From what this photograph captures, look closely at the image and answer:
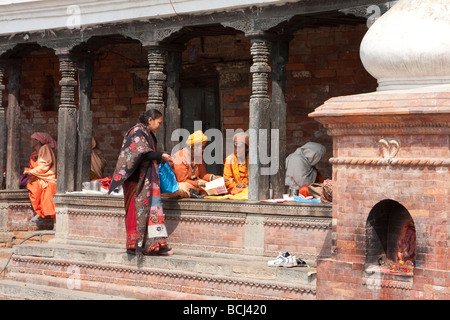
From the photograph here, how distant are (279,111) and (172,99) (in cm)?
169

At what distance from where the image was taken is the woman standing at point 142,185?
9.58 m

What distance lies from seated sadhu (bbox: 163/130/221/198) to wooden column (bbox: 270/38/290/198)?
1027 mm

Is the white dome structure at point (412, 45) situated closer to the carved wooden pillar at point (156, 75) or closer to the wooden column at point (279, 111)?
the wooden column at point (279, 111)

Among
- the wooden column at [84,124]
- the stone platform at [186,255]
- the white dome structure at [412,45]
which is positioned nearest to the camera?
the white dome structure at [412,45]

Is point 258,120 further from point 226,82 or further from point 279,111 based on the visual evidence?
point 226,82

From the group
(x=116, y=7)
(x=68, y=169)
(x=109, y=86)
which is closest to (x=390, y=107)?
(x=116, y=7)

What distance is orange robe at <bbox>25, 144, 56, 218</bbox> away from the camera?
41.6 feet

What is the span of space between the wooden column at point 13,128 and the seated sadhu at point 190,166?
337 centimetres

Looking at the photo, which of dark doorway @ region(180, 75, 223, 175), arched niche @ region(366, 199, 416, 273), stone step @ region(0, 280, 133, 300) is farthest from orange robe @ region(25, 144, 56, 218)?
arched niche @ region(366, 199, 416, 273)

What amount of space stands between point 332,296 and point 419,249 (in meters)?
0.68

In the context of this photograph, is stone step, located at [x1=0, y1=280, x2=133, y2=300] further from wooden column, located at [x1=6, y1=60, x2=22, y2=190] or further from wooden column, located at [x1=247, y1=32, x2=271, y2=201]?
wooden column, located at [x1=6, y1=60, x2=22, y2=190]

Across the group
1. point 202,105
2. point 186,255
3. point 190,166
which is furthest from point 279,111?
point 202,105

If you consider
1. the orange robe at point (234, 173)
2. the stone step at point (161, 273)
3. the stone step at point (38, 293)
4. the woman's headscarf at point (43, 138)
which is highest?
the woman's headscarf at point (43, 138)

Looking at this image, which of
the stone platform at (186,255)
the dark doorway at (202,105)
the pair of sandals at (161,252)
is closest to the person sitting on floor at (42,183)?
the stone platform at (186,255)
